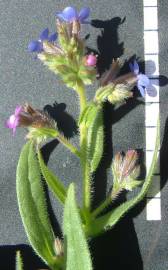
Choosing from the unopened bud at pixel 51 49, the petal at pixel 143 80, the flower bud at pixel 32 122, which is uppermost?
the unopened bud at pixel 51 49

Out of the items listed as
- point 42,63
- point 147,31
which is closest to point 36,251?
point 42,63

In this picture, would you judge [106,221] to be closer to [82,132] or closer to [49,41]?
[82,132]

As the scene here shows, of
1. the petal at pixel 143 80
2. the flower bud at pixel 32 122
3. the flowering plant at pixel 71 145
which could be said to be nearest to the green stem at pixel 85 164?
the flowering plant at pixel 71 145

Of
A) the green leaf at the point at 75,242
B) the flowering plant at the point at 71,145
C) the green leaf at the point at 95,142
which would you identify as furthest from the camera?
the green leaf at the point at 95,142

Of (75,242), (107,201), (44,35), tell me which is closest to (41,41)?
(44,35)

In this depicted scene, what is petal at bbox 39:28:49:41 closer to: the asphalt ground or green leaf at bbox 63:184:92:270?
the asphalt ground

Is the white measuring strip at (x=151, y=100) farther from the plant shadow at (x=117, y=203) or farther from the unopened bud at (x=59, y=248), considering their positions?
the unopened bud at (x=59, y=248)

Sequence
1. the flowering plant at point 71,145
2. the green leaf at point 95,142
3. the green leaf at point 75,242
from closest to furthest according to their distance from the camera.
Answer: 1. the green leaf at point 75,242
2. the flowering plant at point 71,145
3. the green leaf at point 95,142
